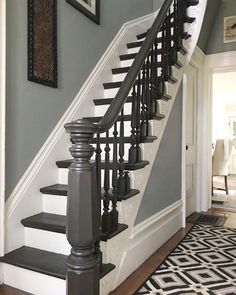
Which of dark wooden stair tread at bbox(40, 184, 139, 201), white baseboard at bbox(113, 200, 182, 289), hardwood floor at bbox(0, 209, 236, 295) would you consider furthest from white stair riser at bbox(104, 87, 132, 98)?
hardwood floor at bbox(0, 209, 236, 295)

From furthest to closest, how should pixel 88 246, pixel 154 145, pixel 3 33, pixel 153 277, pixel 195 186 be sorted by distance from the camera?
pixel 195 186, pixel 154 145, pixel 153 277, pixel 3 33, pixel 88 246

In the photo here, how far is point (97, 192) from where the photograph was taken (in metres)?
1.30

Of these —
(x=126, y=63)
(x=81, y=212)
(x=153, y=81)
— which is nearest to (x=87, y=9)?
(x=126, y=63)

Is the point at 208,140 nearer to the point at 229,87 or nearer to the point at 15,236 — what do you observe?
the point at 15,236

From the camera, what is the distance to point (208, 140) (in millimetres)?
4180

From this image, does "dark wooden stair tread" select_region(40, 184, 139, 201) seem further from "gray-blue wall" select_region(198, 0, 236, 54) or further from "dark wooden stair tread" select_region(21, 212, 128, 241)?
"gray-blue wall" select_region(198, 0, 236, 54)

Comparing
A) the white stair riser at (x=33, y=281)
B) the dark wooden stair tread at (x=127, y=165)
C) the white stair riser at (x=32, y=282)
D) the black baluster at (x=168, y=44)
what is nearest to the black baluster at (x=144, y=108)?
the dark wooden stair tread at (x=127, y=165)

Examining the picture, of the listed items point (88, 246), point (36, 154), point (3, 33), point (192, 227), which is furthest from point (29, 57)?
point (192, 227)

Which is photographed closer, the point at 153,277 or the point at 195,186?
the point at 153,277

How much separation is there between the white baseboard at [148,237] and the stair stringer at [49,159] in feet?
2.45

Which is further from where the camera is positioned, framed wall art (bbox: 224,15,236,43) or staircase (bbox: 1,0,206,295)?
framed wall art (bbox: 224,15,236,43)

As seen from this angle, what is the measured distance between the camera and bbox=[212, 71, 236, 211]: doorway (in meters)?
5.28

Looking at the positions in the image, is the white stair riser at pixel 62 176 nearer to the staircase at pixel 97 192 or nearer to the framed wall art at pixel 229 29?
the staircase at pixel 97 192

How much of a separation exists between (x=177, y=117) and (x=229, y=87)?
4910 millimetres
